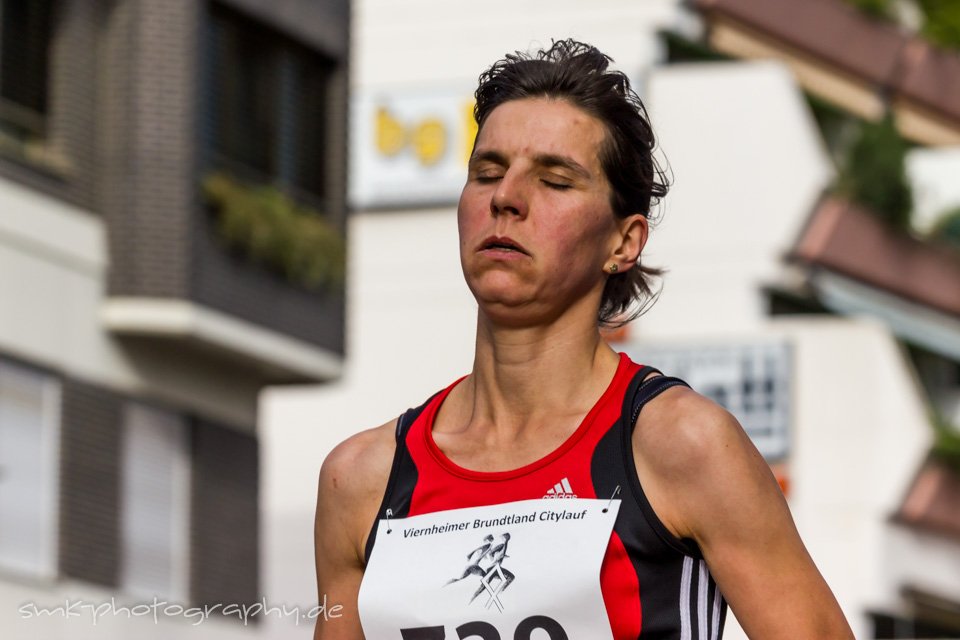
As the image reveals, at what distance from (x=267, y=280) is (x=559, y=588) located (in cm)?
1884

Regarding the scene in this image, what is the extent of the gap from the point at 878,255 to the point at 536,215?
31978 millimetres

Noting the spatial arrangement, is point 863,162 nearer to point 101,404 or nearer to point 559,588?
point 101,404

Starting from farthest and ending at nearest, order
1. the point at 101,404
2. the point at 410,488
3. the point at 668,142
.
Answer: the point at 668,142 → the point at 101,404 → the point at 410,488

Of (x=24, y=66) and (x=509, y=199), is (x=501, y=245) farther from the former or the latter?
(x=24, y=66)

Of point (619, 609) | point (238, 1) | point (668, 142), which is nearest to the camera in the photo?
point (619, 609)

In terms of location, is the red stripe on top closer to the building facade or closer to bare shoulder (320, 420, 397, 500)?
bare shoulder (320, 420, 397, 500)

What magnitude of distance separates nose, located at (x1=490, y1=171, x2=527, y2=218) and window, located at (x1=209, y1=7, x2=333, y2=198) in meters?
18.3

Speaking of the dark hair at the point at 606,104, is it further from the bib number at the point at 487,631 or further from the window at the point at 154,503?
the window at the point at 154,503

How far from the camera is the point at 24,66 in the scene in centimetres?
2052

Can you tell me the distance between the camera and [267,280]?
23297 mm

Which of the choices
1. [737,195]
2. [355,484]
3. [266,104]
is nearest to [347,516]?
[355,484]

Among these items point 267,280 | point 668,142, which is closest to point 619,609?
point 267,280

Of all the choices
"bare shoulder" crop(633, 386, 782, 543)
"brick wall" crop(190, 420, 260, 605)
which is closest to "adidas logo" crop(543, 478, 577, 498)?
"bare shoulder" crop(633, 386, 782, 543)

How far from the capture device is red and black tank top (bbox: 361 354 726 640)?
4586mm
